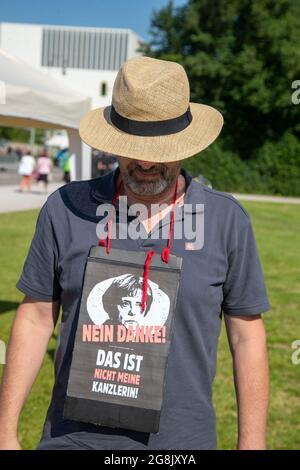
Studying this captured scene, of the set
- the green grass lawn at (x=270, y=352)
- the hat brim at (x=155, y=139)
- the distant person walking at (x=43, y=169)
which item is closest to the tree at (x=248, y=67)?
the distant person walking at (x=43, y=169)

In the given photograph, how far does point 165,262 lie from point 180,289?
89 mm

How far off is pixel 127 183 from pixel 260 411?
77 centimetres

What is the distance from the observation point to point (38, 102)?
219 inches

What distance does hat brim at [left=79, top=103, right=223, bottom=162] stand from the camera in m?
1.88

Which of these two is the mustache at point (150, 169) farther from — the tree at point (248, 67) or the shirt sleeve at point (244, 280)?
the tree at point (248, 67)

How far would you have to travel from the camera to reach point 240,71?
35969 mm

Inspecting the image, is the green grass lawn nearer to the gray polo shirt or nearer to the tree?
the gray polo shirt

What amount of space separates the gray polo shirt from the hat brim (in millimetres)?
149

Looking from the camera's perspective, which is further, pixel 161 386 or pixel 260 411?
pixel 260 411

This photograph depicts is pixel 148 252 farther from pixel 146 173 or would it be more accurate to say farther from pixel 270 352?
pixel 270 352

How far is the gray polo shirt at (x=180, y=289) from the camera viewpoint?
1.90m

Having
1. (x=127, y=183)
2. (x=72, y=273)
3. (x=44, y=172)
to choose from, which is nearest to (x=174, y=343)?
(x=72, y=273)

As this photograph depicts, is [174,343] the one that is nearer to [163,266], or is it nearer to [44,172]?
[163,266]

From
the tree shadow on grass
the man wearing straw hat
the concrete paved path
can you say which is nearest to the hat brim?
the man wearing straw hat
